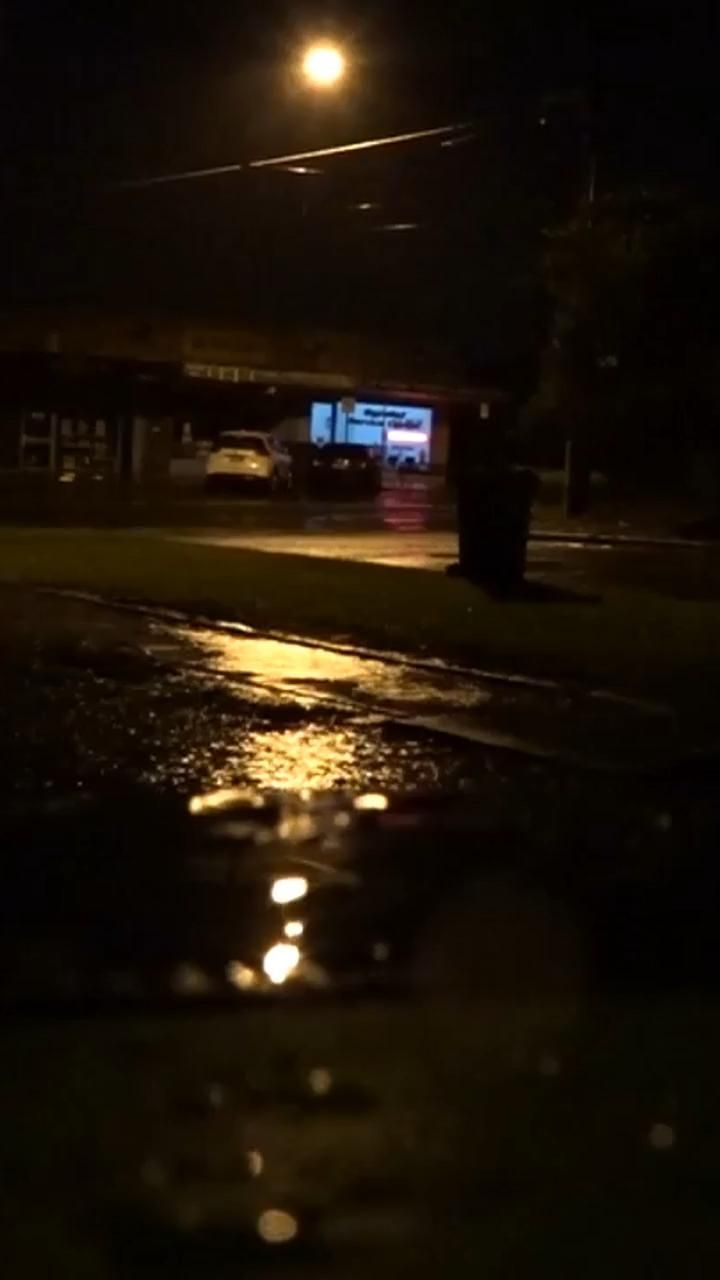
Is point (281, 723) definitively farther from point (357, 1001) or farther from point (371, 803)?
point (357, 1001)

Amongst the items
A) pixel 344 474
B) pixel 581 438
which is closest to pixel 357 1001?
pixel 581 438

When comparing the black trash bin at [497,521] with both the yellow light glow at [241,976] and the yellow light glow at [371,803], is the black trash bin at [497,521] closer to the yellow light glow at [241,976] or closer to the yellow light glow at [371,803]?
the yellow light glow at [371,803]

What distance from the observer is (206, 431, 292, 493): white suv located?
5541 cm

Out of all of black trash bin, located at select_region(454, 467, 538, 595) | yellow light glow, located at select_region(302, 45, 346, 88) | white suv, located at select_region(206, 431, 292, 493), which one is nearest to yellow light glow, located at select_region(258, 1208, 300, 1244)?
black trash bin, located at select_region(454, 467, 538, 595)

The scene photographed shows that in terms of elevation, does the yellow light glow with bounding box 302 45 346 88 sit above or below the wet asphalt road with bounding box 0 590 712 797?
above

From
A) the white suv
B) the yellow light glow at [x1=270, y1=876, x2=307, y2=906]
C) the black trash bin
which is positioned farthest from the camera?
the white suv

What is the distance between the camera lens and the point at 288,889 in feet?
31.9

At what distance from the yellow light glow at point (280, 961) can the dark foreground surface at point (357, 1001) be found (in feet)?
0.07

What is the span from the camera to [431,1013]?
7734mm

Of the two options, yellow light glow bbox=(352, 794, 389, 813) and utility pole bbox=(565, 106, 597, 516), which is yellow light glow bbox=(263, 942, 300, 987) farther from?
utility pole bbox=(565, 106, 597, 516)

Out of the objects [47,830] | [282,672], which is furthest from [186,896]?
[282,672]

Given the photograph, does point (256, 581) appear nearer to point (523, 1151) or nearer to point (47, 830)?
point (47, 830)

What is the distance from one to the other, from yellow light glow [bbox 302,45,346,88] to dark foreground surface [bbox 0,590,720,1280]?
16085 millimetres

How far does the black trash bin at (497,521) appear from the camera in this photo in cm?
2494
